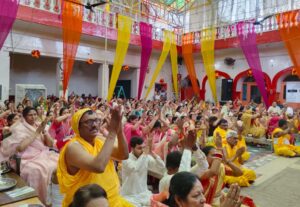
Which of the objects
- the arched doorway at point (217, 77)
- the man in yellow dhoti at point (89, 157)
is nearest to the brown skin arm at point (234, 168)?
the man in yellow dhoti at point (89, 157)

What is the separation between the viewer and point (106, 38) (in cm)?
1002

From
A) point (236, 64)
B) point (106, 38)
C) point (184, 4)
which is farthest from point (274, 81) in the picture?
point (106, 38)

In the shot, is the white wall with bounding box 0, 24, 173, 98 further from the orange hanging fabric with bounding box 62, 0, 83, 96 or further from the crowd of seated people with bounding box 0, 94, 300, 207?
the crowd of seated people with bounding box 0, 94, 300, 207

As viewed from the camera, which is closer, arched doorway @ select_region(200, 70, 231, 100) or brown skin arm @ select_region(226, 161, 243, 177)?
brown skin arm @ select_region(226, 161, 243, 177)

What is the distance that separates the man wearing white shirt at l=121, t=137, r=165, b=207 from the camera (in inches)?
102

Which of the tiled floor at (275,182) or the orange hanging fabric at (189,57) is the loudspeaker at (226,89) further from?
the tiled floor at (275,182)

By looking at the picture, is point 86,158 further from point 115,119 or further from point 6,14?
point 6,14

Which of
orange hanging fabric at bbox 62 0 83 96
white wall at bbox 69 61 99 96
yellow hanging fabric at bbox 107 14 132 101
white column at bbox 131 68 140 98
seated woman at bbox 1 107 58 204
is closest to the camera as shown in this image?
seated woman at bbox 1 107 58 204

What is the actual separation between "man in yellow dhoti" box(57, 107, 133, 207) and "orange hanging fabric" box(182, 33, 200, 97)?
10117 millimetres

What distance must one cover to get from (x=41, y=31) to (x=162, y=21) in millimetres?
6805

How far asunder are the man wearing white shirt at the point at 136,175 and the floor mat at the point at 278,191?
1602 mm

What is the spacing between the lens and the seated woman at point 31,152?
2.70 metres

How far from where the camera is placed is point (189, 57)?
1190cm

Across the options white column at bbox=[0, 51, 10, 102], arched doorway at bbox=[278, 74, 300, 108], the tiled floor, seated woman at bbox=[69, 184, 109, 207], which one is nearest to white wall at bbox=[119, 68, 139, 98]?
white column at bbox=[0, 51, 10, 102]
